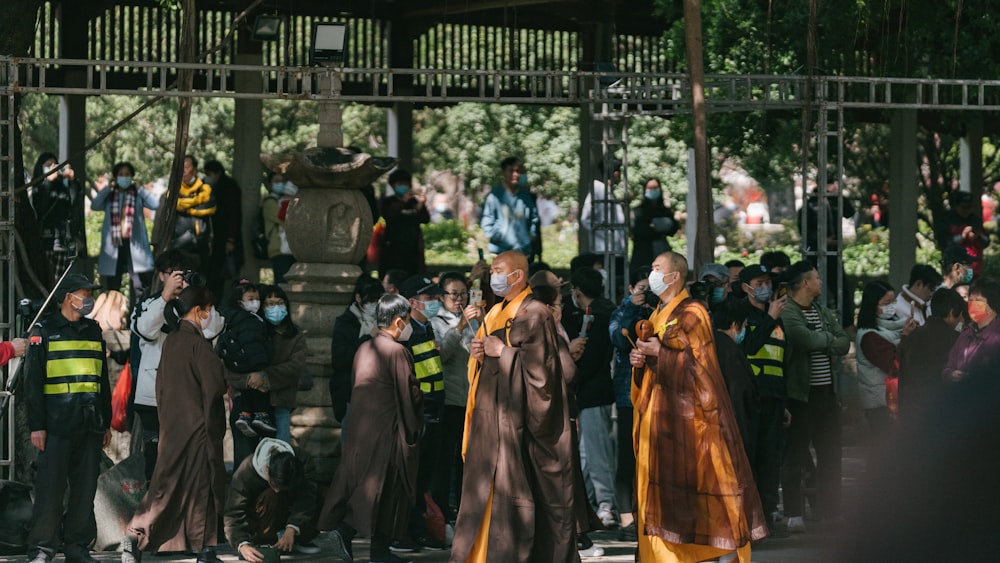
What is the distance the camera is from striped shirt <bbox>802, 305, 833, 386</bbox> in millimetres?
11867

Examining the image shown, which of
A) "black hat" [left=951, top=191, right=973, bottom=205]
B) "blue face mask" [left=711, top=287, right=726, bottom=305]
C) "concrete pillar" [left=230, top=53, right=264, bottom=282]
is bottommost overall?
"blue face mask" [left=711, top=287, right=726, bottom=305]

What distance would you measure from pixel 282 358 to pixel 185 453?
1581 mm

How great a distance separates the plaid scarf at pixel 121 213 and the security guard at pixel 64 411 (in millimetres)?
5783

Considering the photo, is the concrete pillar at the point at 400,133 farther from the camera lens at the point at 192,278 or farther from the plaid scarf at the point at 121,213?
the camera lens at the point at 192,278

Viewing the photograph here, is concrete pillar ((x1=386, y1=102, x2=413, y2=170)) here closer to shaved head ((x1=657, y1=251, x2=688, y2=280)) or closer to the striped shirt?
the striped shirt

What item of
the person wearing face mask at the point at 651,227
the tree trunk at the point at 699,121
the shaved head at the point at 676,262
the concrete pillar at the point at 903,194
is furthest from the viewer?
the concrete pillar at the point at 903,194

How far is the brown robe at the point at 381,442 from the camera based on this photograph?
33.0 ft

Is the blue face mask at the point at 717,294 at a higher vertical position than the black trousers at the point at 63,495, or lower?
higher

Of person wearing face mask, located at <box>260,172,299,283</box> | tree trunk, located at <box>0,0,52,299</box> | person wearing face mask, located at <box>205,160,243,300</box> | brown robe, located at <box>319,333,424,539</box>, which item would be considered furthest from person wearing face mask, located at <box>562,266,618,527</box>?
person wearing face mask, located at <box>205,160,243,300</box>

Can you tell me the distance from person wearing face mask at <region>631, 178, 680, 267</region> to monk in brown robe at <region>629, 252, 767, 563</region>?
7.80 metres

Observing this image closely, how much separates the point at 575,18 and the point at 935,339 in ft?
29.7

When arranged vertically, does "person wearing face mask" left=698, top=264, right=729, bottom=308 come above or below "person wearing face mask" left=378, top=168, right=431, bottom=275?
below

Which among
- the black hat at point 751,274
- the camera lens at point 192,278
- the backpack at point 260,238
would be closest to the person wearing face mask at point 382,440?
the camera lens at point 192,278

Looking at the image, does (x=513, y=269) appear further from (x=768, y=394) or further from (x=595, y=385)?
(x=768, y=394)
